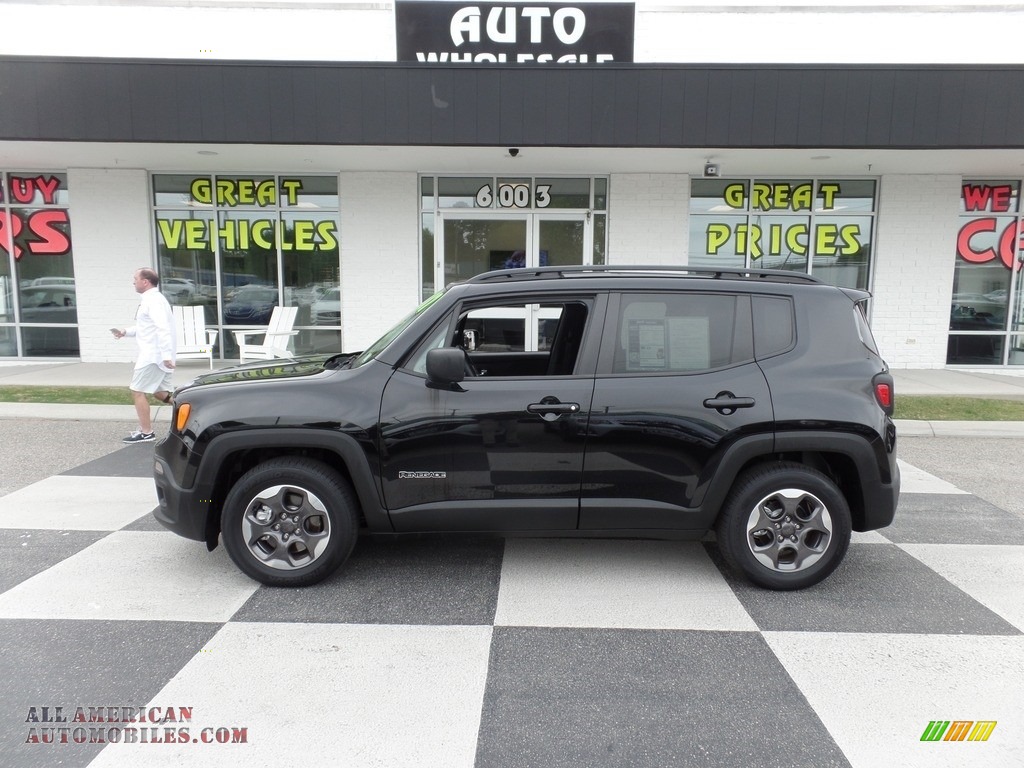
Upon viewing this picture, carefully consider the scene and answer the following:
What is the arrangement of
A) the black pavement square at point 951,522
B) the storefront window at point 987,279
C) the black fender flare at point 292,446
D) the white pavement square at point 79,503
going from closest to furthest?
the black fender flare at point 292,446
the black pavement square at point 951,522
the white pavement square at point 79,503
the storefront window at point 987,279

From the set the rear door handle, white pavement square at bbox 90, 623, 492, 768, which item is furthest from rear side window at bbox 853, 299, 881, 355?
white pavement square at bbox 90, 623, 492, 768

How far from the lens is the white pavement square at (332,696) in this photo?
2.53m

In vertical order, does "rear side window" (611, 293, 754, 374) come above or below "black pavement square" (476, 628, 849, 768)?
above

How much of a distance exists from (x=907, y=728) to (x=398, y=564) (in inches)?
109

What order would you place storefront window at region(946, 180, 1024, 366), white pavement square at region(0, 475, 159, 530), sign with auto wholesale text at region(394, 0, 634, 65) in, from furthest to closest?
1. storefront window at region(946, 180, 1024, 366)
2. sign with auto wholesale text at region(394, 0, 634, 65)
3. white pavement square at region(0, 475, 159, 530)

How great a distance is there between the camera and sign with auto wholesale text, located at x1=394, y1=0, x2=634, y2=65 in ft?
35.7

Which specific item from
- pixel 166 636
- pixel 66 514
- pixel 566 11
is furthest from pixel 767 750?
pixel 566 11

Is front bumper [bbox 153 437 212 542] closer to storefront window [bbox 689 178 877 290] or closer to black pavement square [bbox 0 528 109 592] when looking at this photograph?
black pavement square [bbox 0 528 109 592]

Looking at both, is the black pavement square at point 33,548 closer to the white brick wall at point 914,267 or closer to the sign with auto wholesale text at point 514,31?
the sign with auto wholesale text at point 514,31

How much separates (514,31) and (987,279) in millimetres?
9705

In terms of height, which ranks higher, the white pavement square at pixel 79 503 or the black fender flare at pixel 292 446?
the black fender flare at pixel 292 446

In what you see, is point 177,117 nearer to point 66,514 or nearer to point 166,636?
point 66,514

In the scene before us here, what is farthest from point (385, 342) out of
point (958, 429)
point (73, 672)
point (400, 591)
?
point (958, 429)

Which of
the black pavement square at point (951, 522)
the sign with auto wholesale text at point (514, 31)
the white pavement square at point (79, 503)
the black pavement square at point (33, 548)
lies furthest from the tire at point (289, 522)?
the sign with auto wholesale text at point (514, 31)
